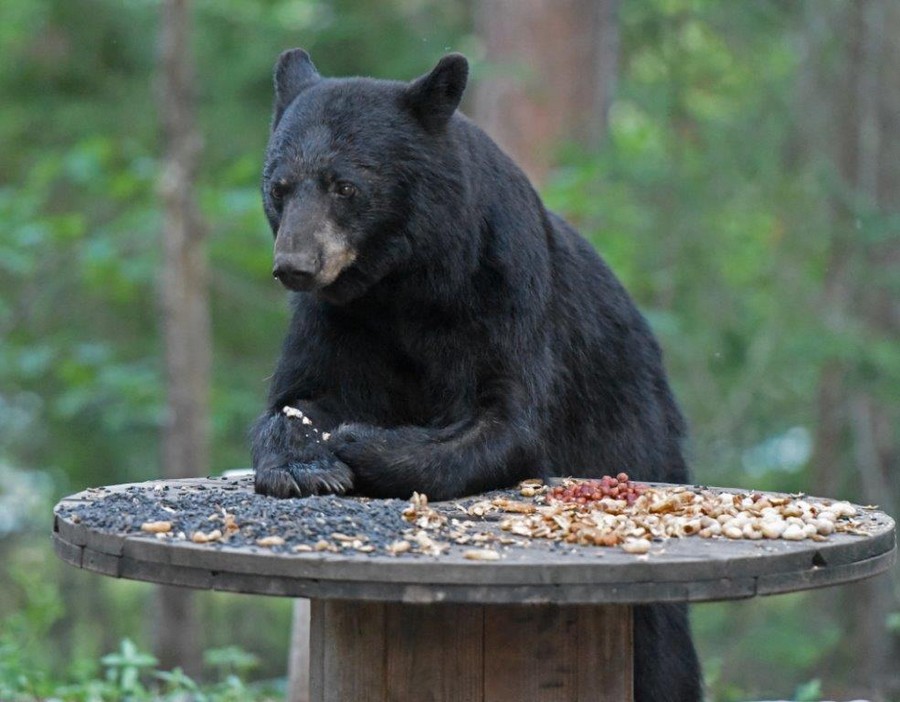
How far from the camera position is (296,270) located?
11.0 ft

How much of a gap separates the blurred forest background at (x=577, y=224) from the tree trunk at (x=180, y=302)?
0.04 meters

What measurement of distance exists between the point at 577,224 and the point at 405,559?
6275 millimetres

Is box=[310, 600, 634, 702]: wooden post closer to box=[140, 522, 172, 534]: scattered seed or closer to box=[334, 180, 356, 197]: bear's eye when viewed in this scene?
box=[140, 522, 172, 534]: scattered seed

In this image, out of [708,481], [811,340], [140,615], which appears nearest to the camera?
[811,340]

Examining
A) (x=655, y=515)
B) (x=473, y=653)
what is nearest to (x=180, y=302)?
(x=655, y=515)

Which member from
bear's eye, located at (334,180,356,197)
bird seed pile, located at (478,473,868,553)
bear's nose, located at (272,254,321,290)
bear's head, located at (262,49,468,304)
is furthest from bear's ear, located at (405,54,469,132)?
bird seed pile, located at (478,473,868,553)

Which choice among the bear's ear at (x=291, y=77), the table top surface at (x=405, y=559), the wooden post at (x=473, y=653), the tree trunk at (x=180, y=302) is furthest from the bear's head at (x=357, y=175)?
the tree trunk at (x=180, y=302)

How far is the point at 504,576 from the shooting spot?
250 cm

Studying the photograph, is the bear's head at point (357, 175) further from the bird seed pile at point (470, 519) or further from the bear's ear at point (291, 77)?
the bird seed pile at point (470, 519)

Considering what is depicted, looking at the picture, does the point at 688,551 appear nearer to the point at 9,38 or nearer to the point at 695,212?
the point at 695,212

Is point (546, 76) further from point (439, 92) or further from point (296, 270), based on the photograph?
point (296, 270)

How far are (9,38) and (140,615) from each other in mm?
5924

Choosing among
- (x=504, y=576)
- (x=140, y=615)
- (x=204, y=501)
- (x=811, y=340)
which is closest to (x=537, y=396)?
(x=204, y=501)

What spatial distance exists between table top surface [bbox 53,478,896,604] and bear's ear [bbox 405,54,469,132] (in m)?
1.27
